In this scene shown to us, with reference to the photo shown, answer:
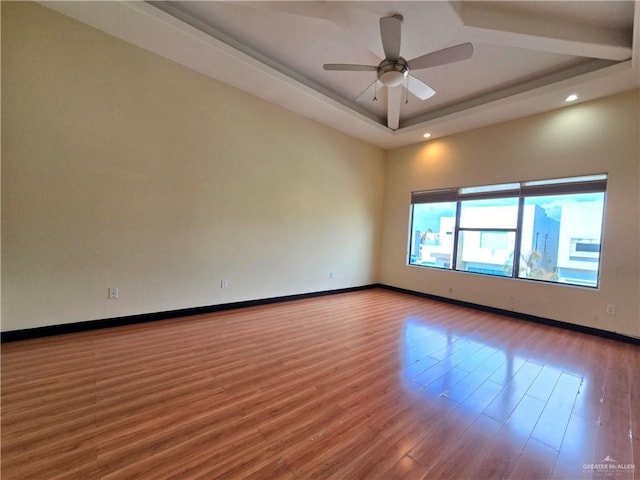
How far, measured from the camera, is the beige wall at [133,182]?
246 cm

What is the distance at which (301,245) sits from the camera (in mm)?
4566

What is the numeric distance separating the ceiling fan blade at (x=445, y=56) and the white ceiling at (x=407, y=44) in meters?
0.22

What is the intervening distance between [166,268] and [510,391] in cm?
373

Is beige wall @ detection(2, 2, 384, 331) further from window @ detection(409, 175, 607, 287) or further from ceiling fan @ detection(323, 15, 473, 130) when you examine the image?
window @ detection(409, 175, 607, 287)

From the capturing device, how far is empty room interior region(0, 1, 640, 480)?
1524mm

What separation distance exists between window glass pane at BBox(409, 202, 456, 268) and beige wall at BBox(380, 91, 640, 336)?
271 millimetres

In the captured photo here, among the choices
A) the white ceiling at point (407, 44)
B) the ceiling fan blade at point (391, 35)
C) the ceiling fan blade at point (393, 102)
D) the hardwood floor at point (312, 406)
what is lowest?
the hardwood floor at point (312, 406)

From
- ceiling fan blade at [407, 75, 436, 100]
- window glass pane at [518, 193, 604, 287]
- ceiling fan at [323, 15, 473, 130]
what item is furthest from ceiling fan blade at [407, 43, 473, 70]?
window glass pane at [518, 193, 604, 287]

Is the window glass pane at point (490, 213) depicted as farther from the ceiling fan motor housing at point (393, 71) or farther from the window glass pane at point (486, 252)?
the ceiling fan motor housing at point (393, 71)

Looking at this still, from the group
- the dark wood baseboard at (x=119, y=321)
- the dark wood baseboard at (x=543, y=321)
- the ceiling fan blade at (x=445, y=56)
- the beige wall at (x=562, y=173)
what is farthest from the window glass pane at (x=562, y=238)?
the dark wood baseboard at (x=119, y=321)

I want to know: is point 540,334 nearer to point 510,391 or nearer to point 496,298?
point 496,298

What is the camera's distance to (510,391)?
2.04m

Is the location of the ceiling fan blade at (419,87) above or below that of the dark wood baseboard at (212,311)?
above

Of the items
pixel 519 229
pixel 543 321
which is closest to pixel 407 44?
pixel 519 229
